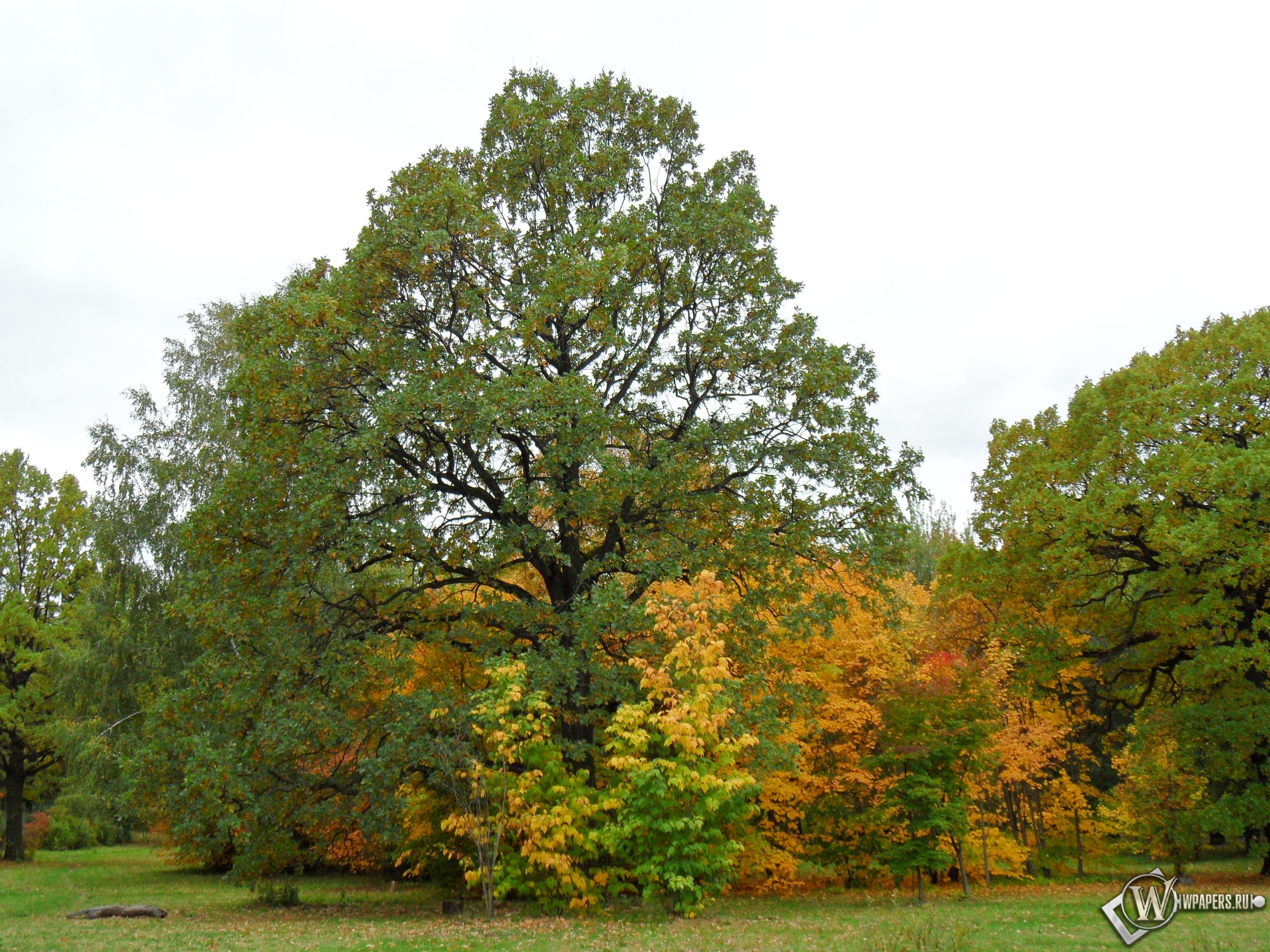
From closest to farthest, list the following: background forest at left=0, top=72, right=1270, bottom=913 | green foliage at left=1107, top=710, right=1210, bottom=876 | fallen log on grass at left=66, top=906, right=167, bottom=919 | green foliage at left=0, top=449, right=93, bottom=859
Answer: background forest at left=0, top=72, right=1270, bottom=913
fallen log on grass at left=66, top=906, right=167, bottom=919
green foliage at left=1107, top=710, right=1210, bottom=876
green foliage at left=0, top=449, right=93, bottom=859

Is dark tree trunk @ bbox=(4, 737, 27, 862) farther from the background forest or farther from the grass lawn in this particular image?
the background forest

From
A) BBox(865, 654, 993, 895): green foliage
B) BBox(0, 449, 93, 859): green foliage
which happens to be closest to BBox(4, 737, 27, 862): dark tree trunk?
BBox(0, 449, 93, 859): green foliage

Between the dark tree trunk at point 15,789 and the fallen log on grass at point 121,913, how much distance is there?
1882 cm

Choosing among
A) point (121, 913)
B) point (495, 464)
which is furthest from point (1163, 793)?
point (121, 913)

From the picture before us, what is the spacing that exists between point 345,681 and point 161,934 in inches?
154

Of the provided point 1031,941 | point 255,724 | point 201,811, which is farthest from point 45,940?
point 1031,941

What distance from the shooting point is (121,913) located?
13820 mm

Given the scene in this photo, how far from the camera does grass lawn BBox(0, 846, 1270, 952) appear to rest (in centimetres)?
961

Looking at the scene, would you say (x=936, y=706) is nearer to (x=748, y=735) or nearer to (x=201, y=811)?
(x=748, y=735)

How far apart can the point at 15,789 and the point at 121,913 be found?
65.5 ft

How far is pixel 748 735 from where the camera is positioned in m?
11.8

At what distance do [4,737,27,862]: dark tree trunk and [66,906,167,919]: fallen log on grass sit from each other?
1882cm

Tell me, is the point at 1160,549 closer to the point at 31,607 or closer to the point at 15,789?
the point at 31,607

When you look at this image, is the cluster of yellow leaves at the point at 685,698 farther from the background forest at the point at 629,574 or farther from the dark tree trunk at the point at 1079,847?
the dark tree trunk at the point at 1079,847
